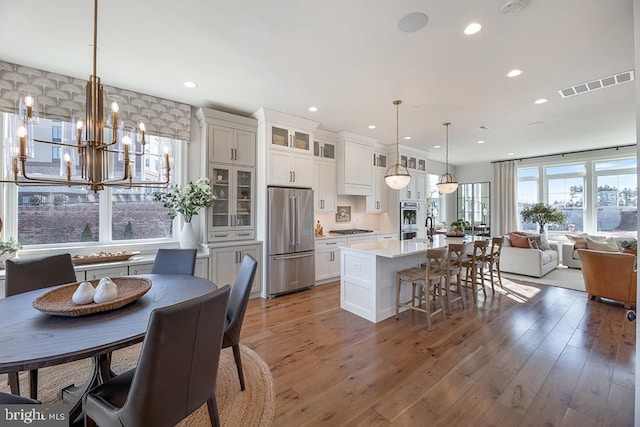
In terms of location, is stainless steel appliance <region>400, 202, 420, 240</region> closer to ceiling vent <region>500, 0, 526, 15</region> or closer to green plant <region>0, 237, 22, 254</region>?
ceiling vent <region>500, 0, 526, 15</region>

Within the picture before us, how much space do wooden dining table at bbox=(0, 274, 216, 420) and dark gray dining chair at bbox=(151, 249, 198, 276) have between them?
0.77m

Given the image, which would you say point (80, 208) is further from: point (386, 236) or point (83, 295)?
point (386, 236)

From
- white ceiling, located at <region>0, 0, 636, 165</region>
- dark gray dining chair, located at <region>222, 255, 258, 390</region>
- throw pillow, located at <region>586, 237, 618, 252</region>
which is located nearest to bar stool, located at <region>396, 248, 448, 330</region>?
dark gray dining chair, located at <region>222, 255, 258, 390</region>

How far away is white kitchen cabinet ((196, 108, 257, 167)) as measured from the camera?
12.9 ft

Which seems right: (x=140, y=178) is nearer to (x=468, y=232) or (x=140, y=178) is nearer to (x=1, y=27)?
(x=1, y=27)

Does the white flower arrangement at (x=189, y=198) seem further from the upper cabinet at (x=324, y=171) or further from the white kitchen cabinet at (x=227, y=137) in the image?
the upper cabinet at (x=324, y=171)

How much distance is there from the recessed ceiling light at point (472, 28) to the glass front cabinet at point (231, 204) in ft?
10.5

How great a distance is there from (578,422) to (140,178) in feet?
15.9

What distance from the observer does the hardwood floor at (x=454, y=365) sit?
1.85m

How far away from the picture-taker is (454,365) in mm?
2404

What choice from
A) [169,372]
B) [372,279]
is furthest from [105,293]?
[372,279]

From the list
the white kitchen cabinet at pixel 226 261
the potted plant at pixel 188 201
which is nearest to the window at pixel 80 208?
the potted plant at pixel 188 201

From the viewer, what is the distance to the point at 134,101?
11.6 ft

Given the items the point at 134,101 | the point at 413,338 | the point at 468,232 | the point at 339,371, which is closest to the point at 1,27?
the point at 134,101
